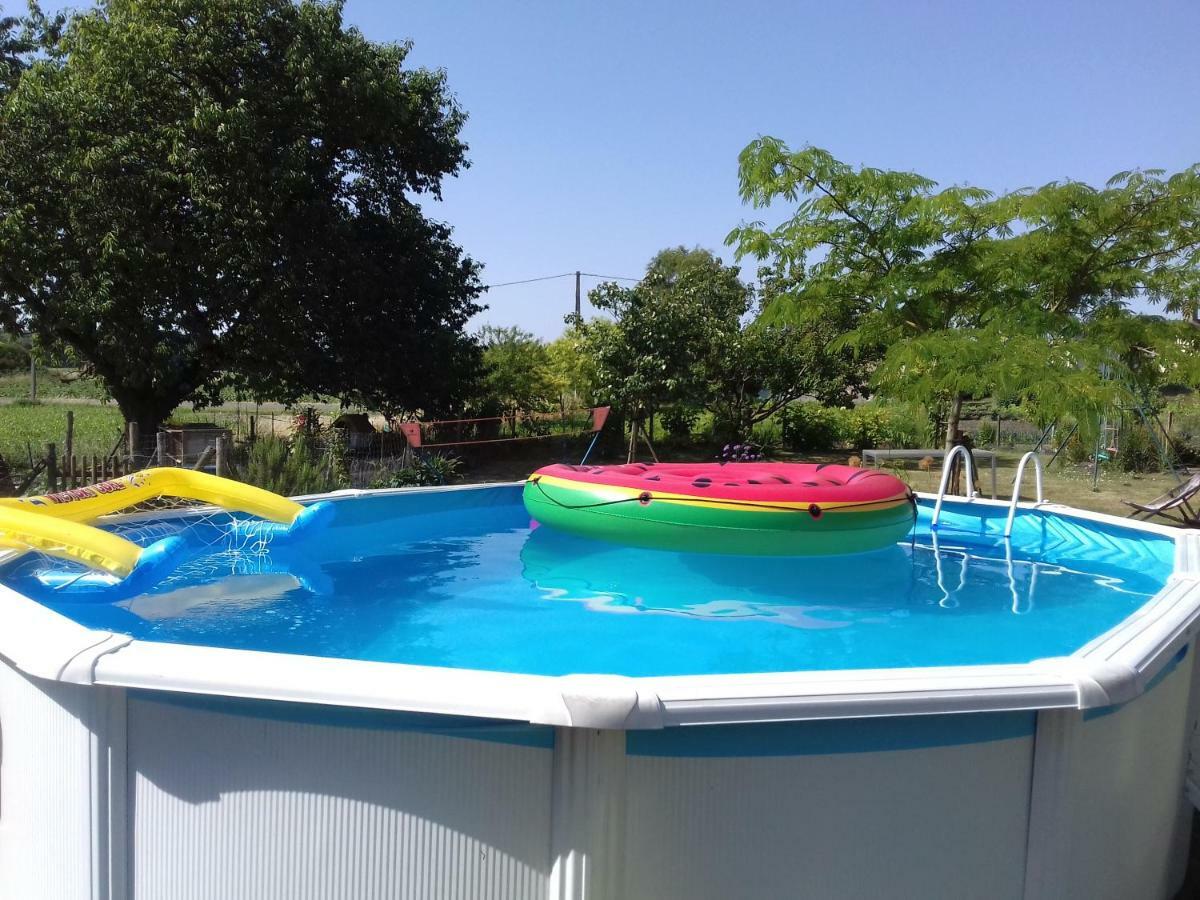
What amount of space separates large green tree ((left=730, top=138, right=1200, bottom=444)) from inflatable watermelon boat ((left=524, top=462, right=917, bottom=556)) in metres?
Result: 2.90

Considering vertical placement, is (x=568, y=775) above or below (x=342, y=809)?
above

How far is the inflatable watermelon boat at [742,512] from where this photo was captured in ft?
23.5

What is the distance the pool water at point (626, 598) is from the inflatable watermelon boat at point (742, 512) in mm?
264

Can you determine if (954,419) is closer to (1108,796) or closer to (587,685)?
(1108,796)

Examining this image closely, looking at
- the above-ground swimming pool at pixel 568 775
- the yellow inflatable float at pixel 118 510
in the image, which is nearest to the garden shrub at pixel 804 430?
the yellow inflatable float at pixel 118 510

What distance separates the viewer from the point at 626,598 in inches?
257

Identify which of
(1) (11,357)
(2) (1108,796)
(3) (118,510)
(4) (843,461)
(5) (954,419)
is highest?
(1) (11,357)

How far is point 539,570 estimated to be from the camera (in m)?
7.38

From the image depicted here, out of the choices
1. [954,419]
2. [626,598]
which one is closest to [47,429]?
[626,598]

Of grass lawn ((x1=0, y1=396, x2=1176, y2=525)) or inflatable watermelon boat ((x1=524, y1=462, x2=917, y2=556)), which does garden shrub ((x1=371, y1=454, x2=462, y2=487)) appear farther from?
inflatable watermelon boat ((x1=524, y1=462, x2=917, y2=556))

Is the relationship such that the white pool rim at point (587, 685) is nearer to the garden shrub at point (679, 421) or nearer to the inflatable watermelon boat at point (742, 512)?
the inflatable watermelon boat at point (742, 512)

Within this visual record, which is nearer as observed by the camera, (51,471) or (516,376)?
(51,471)

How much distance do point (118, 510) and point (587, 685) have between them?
5.70 meters

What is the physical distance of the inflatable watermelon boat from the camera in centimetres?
717
